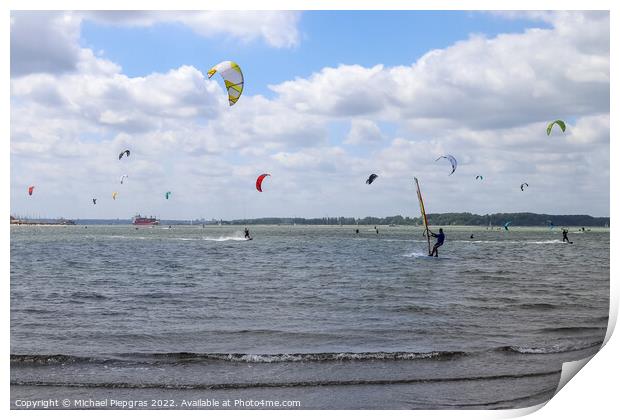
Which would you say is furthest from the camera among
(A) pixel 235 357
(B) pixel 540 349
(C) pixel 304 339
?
(C) pixel 304 339

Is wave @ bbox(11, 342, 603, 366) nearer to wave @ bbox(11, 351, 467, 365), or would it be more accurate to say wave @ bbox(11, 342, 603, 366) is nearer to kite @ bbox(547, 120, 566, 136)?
wave @ bbox(11, 351, 467, 365)

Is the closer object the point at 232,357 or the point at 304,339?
the point at 232,357

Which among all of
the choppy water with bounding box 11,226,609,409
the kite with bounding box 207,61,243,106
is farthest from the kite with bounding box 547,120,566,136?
the kite with bounding box 207,61,243,106

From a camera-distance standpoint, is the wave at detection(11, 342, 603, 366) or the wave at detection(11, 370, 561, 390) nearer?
the wave at detection(11, 370, 561, 390)

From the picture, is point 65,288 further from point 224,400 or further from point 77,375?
point 224,400

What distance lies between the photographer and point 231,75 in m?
6.02

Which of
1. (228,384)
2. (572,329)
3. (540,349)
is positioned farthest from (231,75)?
(572,329)

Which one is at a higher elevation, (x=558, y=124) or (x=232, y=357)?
(x=558, y=124)

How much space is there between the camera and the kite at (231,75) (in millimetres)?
6016

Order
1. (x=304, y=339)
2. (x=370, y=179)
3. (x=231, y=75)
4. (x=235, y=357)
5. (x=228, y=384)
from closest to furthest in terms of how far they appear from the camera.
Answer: (x=228, y=384), (x=231, y=75), (x=235, y=357), (x=304, y=339), (x=370, y=179)

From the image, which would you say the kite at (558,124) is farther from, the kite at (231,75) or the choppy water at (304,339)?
the kite at (231,75)

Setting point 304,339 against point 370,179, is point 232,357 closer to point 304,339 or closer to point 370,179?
point 304,339

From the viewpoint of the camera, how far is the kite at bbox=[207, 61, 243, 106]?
602 cm
